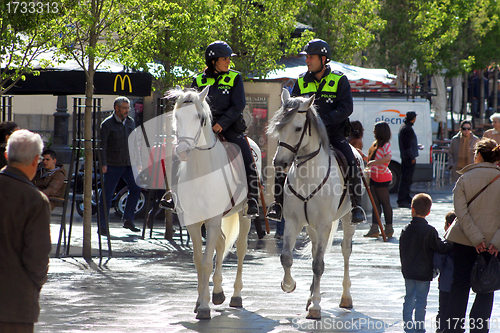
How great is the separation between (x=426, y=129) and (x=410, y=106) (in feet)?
2.51

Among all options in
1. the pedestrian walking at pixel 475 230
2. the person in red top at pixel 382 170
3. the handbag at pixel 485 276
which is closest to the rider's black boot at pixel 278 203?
the pedestrian walking at pixel 475 230

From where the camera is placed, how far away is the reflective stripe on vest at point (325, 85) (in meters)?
7.50

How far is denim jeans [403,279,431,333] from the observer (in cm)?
600

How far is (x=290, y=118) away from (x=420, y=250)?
1.76 m

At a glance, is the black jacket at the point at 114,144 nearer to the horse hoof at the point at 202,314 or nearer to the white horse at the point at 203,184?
the white horse at the point at 203,184

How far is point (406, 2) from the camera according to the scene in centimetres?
2848

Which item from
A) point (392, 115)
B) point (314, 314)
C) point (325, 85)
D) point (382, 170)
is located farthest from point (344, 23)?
point (314, 314)

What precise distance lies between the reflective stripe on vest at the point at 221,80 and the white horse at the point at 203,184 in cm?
76

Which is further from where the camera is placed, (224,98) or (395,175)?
(395,175)

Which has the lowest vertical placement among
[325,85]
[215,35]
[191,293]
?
[191,293]

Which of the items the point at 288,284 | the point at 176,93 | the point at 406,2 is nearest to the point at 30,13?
the point at 176,93

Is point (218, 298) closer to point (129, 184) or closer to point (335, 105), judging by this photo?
point (335, 105)

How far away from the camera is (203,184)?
6.86 metres

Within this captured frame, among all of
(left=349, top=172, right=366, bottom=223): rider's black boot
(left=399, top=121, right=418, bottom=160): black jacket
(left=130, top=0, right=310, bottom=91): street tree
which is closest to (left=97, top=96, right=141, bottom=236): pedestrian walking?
(left=130, top=0, right=310, bottom=91): street tree
